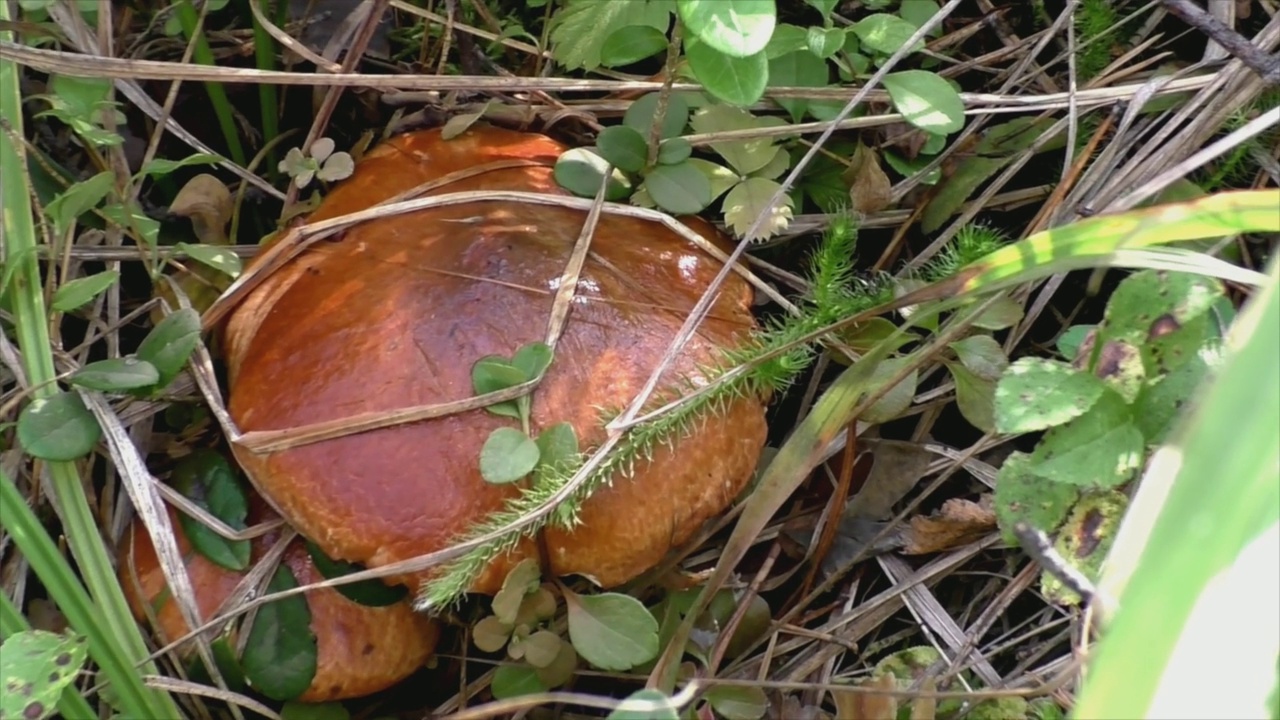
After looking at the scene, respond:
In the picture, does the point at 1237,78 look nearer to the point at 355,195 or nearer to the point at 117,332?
the point at 355,195

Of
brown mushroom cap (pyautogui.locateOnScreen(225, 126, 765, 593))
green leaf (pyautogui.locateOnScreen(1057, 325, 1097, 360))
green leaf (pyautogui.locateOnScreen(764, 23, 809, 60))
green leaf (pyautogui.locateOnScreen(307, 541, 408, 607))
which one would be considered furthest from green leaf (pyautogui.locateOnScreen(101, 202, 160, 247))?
green leaf (pyautogui.locateOnScreen(1057, 325, 1097, 360))

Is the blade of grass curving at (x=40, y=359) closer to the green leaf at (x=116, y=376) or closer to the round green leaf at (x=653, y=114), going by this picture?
the green leaf at (x=116, y=376)

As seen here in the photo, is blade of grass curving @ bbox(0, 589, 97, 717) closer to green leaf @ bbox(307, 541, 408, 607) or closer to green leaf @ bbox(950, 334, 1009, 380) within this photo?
green leaf @ bbox(307, 541, 408, 607)

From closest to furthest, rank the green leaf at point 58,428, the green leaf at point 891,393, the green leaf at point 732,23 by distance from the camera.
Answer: the green leaf at point 732,23, the green leaf at point 58,428, the green leaf at point 891,393

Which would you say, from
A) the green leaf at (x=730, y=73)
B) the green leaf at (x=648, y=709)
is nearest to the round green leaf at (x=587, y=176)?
the green leaf at (x=730, y=73)

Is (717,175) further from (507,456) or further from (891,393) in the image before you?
(507,456)

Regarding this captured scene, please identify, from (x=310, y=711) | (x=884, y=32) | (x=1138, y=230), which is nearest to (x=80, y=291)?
(x=310, y=711)
